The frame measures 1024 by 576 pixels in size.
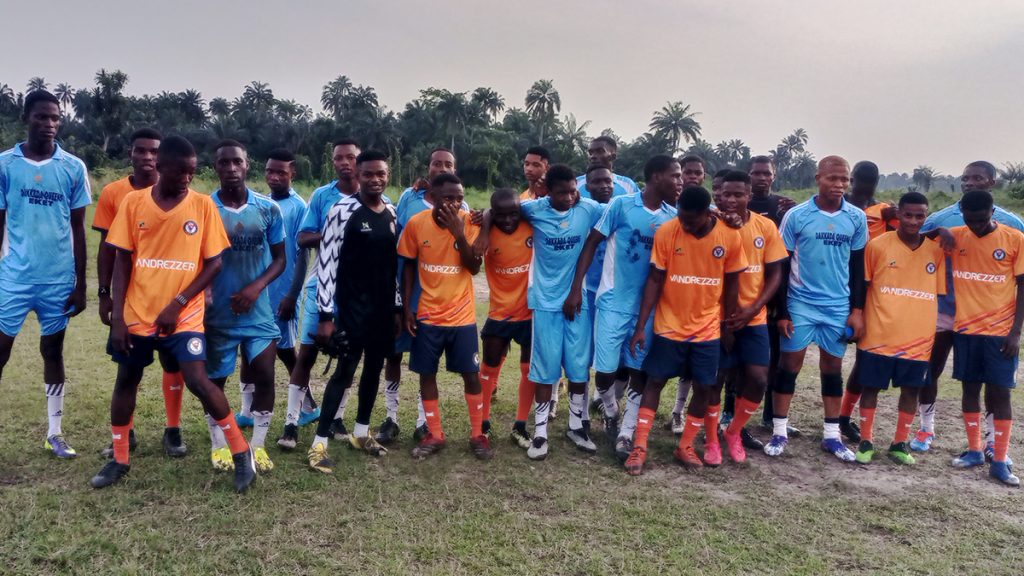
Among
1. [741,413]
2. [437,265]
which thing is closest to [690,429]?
[741,413]

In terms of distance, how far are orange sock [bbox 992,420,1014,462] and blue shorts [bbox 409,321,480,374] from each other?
4.05 m

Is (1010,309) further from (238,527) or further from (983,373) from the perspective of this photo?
(238,527)

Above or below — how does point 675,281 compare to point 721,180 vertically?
below

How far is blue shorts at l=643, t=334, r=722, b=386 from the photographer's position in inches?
193

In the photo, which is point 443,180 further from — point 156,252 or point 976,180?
point 976,180

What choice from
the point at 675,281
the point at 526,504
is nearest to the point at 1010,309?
the point at 675,281

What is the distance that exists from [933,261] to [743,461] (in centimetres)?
223

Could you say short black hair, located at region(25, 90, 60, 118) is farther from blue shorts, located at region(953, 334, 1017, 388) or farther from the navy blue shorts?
blue shorts, located at region(953, 334, 1017, 388)

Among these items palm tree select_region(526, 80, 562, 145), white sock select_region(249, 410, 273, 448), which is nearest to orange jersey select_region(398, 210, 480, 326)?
white sock select_region(249, 410, 273, 448)

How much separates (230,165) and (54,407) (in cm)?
221

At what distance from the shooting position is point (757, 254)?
16.8 feet

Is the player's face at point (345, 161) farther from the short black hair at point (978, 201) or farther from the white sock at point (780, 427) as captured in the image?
the short black hair at point (978, 201)

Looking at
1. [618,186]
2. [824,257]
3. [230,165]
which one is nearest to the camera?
[230,165]

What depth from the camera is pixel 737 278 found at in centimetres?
493
